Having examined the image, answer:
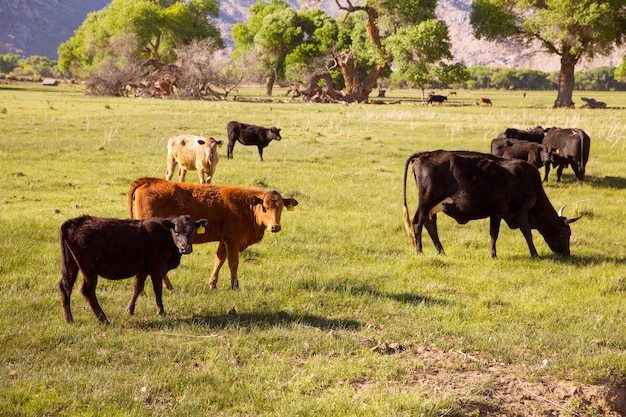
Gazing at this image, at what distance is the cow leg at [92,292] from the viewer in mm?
6316

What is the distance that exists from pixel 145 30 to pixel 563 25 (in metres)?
49.1

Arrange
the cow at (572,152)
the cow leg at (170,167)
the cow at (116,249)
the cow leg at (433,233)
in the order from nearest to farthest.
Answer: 1. the cow at (116,249)
2. the cow leg at (433,233)
3. the cow leg at (170,167)
4. the cow at (572,152)

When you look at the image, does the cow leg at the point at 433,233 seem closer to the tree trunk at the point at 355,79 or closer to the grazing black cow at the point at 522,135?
the grazing black cow at the point at 522,135

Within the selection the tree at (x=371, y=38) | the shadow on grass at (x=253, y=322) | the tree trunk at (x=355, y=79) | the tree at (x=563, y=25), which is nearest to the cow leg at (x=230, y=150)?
the shadow on grass at (x=253, y=322)

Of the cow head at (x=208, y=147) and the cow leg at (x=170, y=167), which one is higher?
the cow head at (x=208, y=147)

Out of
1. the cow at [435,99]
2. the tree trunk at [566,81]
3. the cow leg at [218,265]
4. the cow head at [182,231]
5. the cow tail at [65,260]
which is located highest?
the tree trunk at [566,81]

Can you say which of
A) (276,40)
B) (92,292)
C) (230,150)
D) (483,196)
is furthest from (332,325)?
(276,40)

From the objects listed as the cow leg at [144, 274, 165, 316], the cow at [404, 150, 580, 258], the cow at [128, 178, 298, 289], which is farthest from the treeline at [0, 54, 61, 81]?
the cow leg at [144, 274, 165, 316]

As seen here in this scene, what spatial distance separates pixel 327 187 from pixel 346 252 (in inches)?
221

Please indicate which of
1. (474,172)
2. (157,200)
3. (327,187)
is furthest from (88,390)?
(327,187)

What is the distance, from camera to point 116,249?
21.0 feet

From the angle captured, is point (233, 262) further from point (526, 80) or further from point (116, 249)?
point (526, 80)

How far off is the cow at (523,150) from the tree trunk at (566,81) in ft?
119

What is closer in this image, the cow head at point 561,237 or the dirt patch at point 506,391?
the dirt patch at point 506,391
